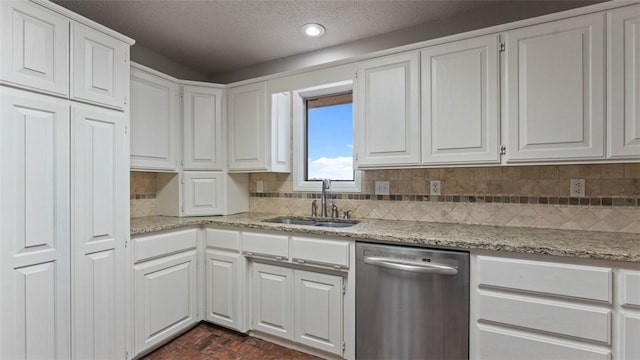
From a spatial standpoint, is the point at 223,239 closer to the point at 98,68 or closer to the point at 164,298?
the point at 164,298

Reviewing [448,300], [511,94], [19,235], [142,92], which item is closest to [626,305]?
[448,300]

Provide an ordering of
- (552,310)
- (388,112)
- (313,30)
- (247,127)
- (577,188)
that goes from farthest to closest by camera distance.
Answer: (247,127) → (313,30) → (388,112) → (577,188) → (552,310)

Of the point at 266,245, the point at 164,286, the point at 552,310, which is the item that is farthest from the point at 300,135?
the point at 552,310

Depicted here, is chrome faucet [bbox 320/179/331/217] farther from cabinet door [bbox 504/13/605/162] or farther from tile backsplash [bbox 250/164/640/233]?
cabinet door [bbox 504/13/605/162]

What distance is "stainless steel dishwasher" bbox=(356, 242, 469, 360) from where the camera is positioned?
5.42 feet

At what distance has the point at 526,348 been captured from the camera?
1522 mm

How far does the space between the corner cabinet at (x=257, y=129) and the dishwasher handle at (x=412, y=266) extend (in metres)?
1.30

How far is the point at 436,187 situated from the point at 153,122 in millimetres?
2264

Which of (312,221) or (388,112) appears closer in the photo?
(388,112)

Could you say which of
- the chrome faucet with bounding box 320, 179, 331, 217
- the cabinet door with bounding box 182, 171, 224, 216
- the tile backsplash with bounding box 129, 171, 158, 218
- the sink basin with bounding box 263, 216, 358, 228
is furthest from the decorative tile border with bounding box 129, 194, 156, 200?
the chrome faucet with bounding box 320, 179, 331, 217

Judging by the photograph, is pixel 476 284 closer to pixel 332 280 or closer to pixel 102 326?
pixel 332 280

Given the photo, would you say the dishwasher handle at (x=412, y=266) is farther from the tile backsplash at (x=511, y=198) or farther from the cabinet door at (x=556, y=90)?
the cabinet door at (x=556, y=90)

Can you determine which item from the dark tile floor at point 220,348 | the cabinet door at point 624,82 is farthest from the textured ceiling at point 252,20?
the dark tile floor at point 220,348

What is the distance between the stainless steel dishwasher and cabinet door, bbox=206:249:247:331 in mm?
950
